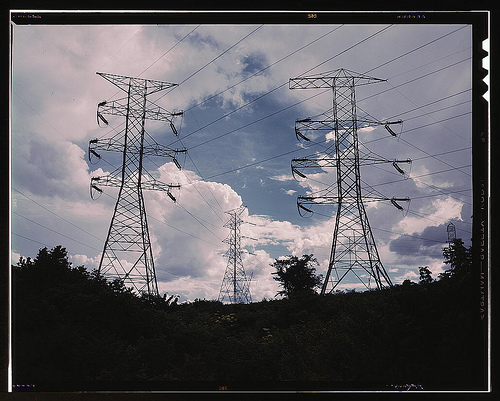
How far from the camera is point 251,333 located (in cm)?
455

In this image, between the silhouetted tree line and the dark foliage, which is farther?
the dark foliage

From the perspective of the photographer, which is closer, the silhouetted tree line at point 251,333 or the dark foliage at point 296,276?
the silhouetted tree line at point 251,333

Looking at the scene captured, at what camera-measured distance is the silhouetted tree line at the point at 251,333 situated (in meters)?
2.71

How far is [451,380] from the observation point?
2477 mm

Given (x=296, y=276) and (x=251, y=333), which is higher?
(x=296, y=276)

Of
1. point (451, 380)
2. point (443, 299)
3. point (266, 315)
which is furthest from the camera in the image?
point (266, 315)

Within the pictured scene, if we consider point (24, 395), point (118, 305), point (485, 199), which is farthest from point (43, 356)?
point (485, 199)

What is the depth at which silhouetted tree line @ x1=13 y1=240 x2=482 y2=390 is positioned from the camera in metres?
2.71
